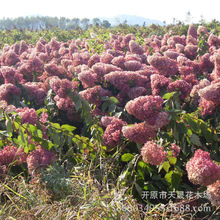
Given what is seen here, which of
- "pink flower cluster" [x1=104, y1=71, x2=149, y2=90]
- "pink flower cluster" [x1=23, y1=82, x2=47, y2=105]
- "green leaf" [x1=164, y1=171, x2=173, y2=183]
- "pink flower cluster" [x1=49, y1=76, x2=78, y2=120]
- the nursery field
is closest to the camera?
the nursery field

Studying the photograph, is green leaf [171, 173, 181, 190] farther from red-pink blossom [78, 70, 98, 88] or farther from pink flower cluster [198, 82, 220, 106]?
red-pink blossom [78, 70, 98, 88]

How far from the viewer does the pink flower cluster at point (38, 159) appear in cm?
186

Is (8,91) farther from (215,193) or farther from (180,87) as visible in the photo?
(215,193)

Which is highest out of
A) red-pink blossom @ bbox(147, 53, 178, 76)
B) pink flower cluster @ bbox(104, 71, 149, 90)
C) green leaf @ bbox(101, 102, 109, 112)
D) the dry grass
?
red-pink blossom @ bbox(147, 53, 178, 76)

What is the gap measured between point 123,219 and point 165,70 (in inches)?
58.2

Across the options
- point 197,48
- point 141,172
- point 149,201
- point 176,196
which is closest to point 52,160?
point 141,172

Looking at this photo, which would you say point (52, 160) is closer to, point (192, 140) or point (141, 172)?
point (141, 172)

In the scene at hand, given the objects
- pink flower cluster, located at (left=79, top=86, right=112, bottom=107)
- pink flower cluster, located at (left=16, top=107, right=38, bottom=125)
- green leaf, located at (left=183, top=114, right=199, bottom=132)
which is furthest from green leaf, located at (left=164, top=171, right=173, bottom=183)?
pink flower cluster, located at (left=16, top=107, right=38, bottom=125)

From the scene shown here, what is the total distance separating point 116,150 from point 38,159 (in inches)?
24.2

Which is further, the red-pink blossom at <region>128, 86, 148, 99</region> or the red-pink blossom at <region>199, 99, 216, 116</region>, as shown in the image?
the red-pink blossom at <region>128, 86, 148, 99</region>

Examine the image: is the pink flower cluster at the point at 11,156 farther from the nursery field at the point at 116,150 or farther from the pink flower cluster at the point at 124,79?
the pink flower cluster at the point at 124,79

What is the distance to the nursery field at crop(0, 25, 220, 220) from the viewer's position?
1.60 meters

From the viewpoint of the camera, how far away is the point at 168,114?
167cm

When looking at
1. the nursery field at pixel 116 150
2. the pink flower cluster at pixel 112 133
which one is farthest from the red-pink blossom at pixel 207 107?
the pink flower cluster at pixel 112 133
